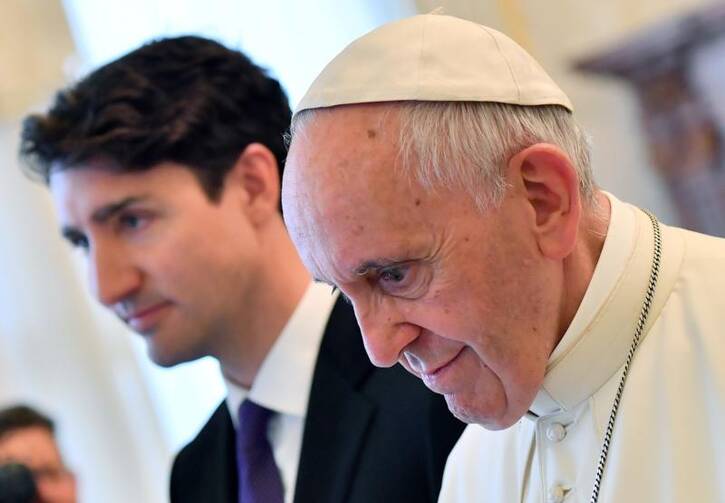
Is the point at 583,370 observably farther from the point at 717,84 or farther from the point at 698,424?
the point at 717,84

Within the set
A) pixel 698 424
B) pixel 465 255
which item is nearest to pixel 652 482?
pixel 698 424

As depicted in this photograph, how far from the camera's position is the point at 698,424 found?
4.51 ft

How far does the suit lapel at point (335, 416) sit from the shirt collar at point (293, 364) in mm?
38

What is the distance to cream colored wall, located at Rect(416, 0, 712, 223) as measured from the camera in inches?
91.6

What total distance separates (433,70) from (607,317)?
0.39 metres

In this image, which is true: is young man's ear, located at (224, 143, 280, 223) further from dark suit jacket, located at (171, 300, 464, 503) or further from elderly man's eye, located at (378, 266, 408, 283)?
elderly man's eye, located at (378, 266, 408, 283)

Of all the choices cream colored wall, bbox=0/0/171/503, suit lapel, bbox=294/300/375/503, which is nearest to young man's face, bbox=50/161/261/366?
suit lapel, bbox=294/300/375/503

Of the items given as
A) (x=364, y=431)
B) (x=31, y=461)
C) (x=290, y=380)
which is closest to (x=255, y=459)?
(x=290, y=380)

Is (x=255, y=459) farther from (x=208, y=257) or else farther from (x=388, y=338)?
(x=388, y=338)

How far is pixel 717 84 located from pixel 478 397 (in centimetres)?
111

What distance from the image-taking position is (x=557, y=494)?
1512mm

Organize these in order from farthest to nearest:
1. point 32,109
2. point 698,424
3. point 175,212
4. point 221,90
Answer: point 32,109 < point 221,90 < point 175,212 < point 698,424

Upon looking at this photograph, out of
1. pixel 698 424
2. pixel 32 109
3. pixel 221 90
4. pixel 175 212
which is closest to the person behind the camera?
pixel 698 424

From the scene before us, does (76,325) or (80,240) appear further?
(76,325)
